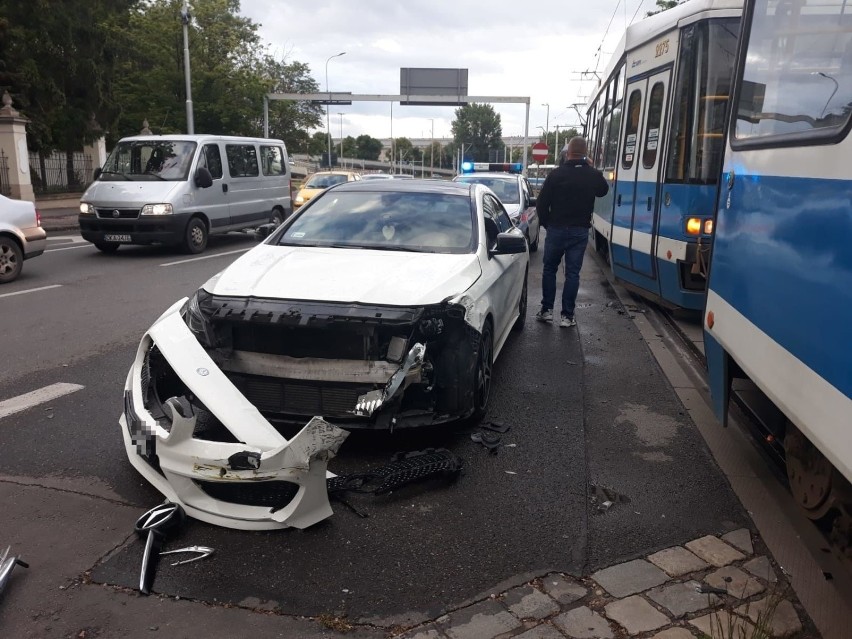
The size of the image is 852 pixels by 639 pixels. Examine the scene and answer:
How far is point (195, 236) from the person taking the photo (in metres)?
14.1

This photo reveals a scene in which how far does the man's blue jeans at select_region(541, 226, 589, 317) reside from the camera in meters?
8.05

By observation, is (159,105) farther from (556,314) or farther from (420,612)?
(420,612)

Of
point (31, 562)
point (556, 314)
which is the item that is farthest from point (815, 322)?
point (556, 314)

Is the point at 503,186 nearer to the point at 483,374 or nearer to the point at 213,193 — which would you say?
the point at 213,193

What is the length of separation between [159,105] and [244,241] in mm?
21648

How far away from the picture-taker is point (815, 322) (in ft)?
8.63

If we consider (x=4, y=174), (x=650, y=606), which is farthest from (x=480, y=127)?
(x=650, y=606)

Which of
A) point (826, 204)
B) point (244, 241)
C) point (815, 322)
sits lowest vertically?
point (244, 241)

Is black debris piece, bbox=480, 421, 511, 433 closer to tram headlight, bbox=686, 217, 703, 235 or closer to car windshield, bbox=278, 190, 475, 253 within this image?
car windshield, bbox=278, 190, 475, 253

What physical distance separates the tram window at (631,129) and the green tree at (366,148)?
121468 mm

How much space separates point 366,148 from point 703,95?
12702 cm

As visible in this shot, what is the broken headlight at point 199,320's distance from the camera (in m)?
4.36

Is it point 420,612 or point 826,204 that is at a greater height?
point 826,204

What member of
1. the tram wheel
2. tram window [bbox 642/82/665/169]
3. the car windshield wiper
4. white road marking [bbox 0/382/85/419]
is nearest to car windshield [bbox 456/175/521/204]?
tram window [bbox 642/82/665/169]
